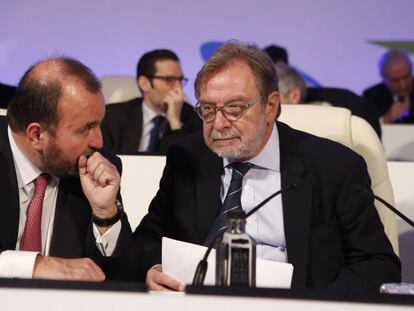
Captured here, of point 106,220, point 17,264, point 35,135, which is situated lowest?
point 17,264

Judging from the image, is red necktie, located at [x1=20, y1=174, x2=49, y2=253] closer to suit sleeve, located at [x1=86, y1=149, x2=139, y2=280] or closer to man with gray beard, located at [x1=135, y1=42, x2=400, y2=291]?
suit sleeve, located at [x1=86, y1=149, x2=139, y2=280]

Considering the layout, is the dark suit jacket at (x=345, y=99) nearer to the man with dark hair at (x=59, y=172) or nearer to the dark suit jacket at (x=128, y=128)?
the dark suit jacket at (x=128, y=128)

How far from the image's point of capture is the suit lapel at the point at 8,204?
2.96m

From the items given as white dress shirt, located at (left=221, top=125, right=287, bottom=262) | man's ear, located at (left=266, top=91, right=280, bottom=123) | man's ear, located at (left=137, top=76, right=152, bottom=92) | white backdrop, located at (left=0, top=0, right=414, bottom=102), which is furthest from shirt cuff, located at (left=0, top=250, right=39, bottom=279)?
white backdrop, located at (left=0, top=0, right=414, bottom=102)

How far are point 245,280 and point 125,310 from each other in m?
0.44

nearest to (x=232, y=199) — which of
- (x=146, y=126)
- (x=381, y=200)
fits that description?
(x=381, y=200)

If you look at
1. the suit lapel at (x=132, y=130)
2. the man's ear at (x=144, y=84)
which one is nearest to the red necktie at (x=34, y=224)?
the suit lapel at (x=132, y=130)

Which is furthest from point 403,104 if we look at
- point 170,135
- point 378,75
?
point 170,135

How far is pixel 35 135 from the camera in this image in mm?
2953

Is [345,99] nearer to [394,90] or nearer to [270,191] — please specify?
[394,90]

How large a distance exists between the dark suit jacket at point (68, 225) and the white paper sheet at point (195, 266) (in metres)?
0.22

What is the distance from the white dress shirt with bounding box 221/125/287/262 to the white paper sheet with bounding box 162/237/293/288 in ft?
1.18

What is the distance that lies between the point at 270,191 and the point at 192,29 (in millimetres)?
4487

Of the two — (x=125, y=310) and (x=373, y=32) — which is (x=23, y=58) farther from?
(x=125, y=310)
